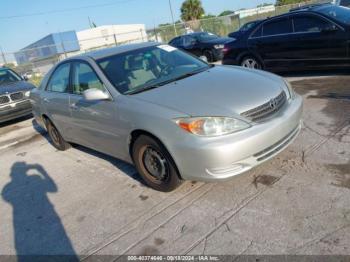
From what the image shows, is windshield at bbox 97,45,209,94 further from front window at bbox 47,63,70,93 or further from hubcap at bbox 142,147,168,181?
front window at bbox 47,63,70,93

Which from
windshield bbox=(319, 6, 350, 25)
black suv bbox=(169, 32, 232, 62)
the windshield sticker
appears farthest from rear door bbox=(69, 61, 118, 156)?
black suv bbox=(169, 32, 232, 62)

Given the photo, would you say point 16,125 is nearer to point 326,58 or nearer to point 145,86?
point 145,86

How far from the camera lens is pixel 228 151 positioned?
10.9 feet

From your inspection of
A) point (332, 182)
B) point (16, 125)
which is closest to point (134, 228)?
point (332, 182)

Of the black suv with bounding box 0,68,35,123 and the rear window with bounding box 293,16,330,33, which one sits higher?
the rear window with bounding box 293,16,330,33

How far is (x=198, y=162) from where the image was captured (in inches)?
135

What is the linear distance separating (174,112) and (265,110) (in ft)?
3.05

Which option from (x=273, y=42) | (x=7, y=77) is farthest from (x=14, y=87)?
(x=273, y=42)

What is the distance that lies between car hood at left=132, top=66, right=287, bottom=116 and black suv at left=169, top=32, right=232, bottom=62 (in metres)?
10.1

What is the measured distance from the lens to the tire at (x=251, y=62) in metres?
9.23

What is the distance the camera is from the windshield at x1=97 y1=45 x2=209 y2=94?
4.36m

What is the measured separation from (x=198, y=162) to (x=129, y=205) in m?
1.06

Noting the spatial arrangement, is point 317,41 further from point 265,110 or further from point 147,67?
point 265,110

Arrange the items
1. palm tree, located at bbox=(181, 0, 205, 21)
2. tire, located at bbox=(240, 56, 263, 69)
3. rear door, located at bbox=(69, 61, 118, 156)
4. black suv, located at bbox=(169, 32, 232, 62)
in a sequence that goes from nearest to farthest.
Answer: rear door, located at bbox=(69, 61, 118, 156) → tire, located at bbox=(240, 56, 263, 69) → black suv, located at bbox=(169, 32, 232, 62) → palm tree, located at bbox=(181, 0, 205, 21)
